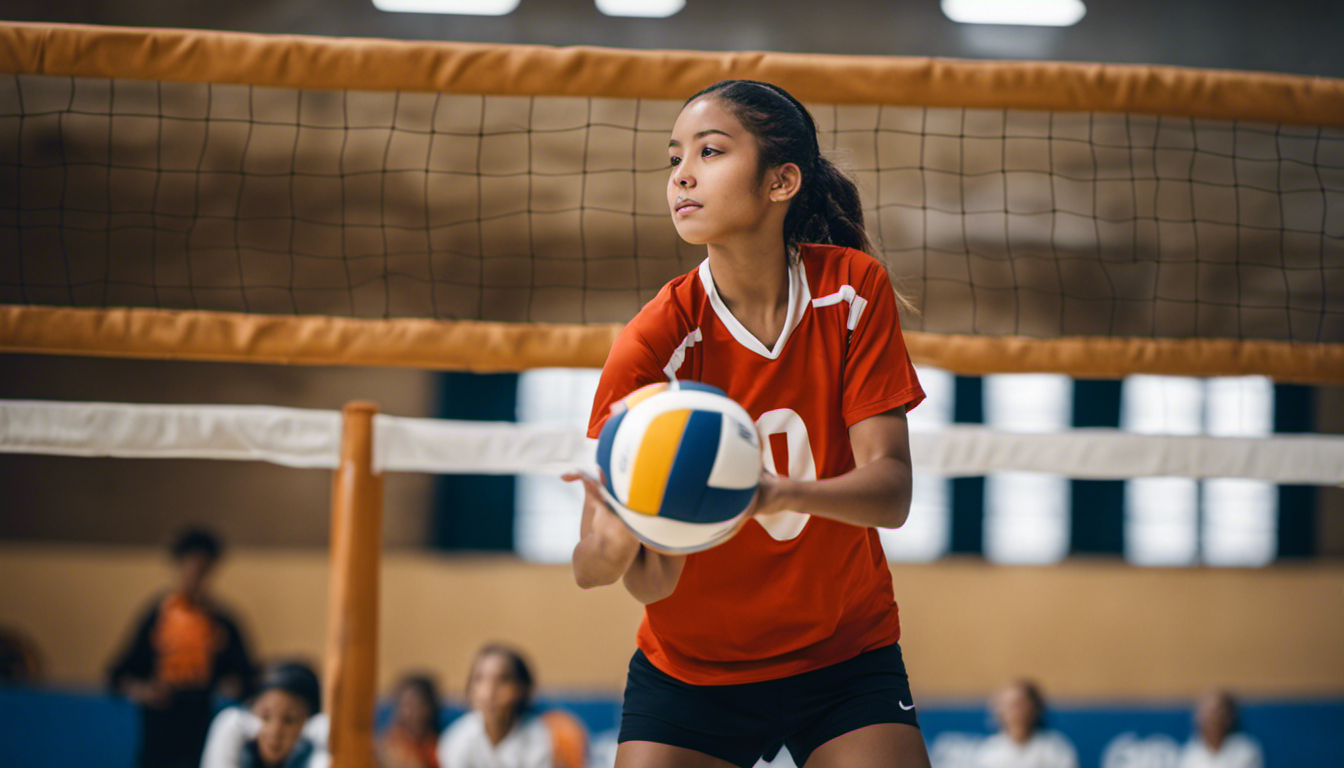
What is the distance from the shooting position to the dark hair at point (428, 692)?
14.3ft

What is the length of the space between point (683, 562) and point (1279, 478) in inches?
74.8

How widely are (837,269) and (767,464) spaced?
12.9 inches

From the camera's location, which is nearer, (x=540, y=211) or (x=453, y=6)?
(x=540, y=211)

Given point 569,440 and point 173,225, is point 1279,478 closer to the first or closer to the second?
point 569,440

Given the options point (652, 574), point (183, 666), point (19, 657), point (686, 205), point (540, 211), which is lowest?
point (19, 657)

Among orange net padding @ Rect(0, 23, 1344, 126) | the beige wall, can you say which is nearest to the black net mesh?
the beige wall

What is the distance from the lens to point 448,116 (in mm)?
7250

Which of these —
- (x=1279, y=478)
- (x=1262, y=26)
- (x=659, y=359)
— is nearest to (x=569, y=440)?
(x=659, y=359)

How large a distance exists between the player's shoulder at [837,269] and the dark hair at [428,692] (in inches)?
132

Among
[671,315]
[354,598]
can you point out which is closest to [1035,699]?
[354,598]

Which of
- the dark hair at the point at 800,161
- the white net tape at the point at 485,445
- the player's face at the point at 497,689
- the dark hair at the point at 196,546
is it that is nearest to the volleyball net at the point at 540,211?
the dark hair at the point at 196,546

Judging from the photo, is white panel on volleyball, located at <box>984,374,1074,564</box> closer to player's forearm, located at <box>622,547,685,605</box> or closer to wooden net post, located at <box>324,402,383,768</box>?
wooden net post, located at <box>324,402,383,768</box>

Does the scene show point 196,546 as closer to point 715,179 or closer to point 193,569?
point 193,569

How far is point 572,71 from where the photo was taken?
104 inches
